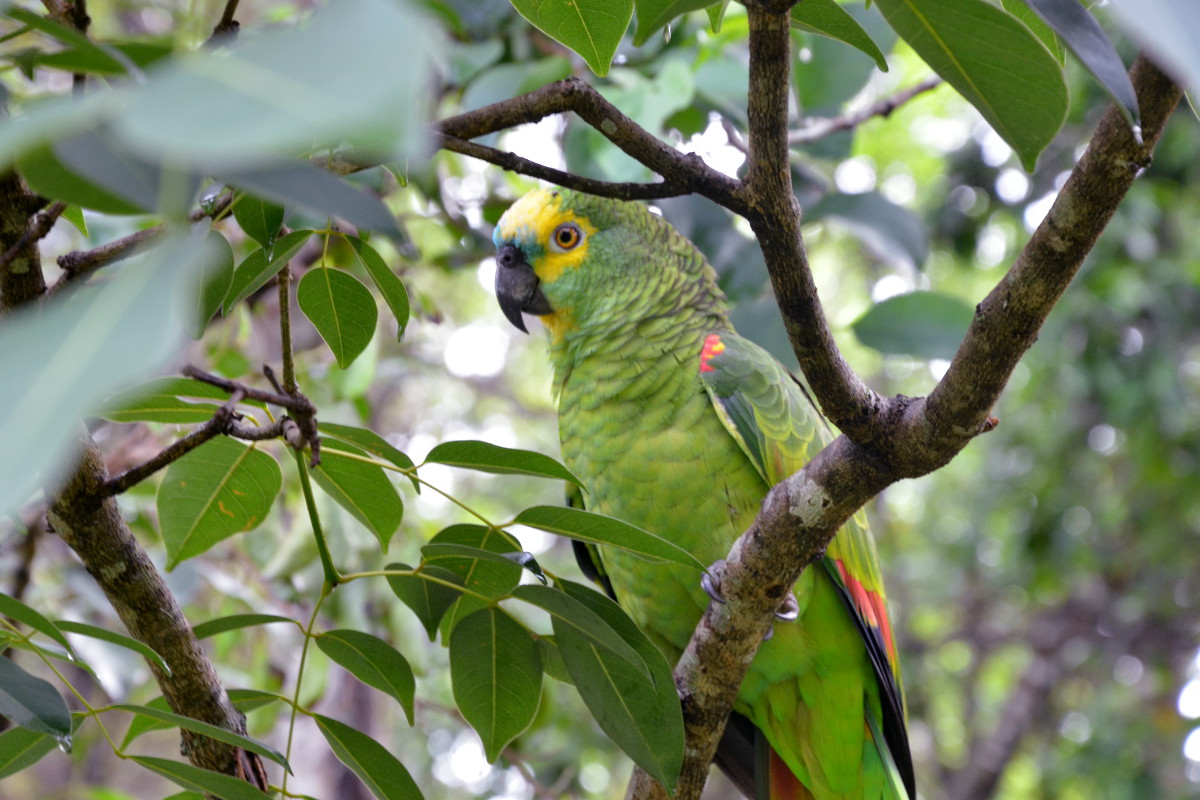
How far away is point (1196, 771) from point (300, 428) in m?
4.71

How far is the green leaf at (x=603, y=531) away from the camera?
2.52 ft

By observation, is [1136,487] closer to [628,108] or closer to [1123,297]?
[1123,297]

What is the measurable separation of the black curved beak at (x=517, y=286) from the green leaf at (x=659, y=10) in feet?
3.84

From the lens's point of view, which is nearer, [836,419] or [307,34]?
[307,34]

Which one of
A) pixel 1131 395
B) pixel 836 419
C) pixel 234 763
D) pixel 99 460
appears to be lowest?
pixel 234 763

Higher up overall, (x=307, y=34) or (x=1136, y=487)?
(x=1136, y=487)

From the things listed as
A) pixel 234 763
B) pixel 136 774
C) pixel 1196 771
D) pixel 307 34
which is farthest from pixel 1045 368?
pixel 136 774

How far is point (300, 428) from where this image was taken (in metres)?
0.66

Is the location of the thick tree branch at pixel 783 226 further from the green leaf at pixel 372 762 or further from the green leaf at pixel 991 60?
the green leaf at pixel 372 762

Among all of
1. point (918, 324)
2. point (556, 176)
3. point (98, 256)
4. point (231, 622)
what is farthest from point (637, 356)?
→ point (98, 256)

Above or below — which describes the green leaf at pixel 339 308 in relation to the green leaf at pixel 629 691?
above

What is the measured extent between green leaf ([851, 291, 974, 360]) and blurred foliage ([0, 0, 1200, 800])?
0.01 metres

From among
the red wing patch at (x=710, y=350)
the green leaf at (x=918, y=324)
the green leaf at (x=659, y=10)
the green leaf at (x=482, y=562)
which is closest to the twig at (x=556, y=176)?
the green leaf at (x=659, y=10)

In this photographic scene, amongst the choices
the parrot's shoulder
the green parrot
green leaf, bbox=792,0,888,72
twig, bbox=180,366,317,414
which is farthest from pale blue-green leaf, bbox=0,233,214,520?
the parrot's shoulder
